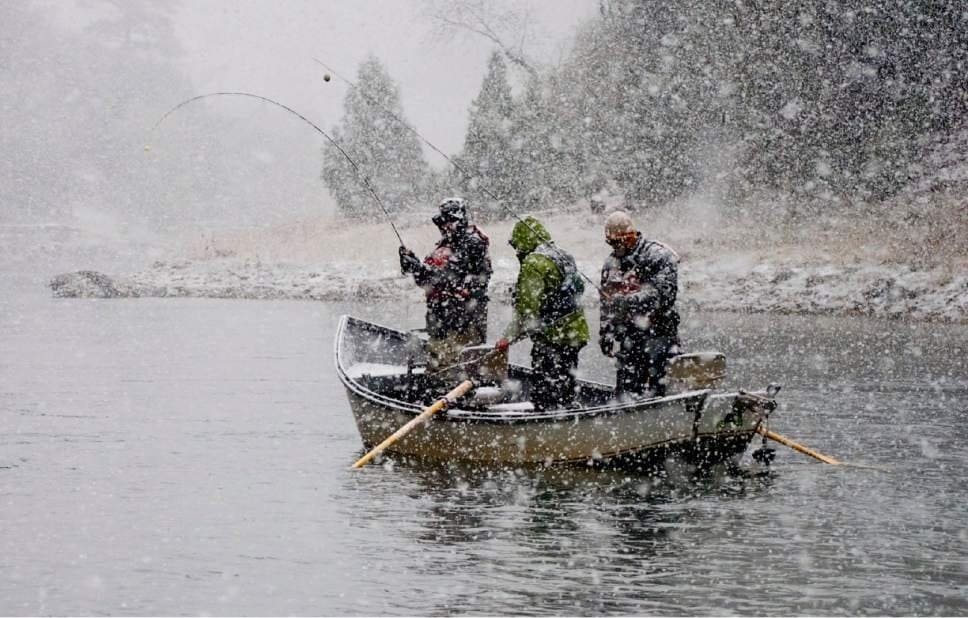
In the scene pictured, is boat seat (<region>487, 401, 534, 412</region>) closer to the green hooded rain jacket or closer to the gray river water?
the gray river water

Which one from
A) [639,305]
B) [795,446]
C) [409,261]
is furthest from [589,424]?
[409,261]

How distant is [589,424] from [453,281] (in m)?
2.06

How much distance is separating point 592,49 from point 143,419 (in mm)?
31562

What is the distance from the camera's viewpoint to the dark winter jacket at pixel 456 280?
11.2 meters

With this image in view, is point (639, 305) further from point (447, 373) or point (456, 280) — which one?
point (447, 373)

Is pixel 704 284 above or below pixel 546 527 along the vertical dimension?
above

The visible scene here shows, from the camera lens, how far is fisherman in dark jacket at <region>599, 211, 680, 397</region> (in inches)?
390

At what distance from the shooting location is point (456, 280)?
37.2 ft

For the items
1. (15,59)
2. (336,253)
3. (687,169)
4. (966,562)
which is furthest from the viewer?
(15,59)

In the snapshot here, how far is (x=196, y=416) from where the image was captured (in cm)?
1426

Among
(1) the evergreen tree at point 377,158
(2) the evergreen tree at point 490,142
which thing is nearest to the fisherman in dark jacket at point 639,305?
(2) the evergreen tree at point 490,142

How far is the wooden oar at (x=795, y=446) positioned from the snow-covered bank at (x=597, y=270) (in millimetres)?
16131

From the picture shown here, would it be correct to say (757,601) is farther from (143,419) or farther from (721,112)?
(721,112)

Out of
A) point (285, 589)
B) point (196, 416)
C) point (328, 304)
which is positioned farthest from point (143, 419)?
point (328, 304)
